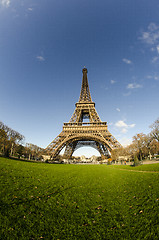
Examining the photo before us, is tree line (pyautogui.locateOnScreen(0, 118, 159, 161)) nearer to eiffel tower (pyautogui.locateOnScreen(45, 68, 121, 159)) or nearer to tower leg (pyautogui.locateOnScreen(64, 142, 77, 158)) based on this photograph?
eiffel tower (pyautogui.locateOnScreen(45, 68, 121, 159))


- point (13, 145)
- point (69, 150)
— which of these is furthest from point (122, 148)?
point (13, 145)

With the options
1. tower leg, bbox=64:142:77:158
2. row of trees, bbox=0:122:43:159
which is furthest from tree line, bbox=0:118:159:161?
tower leg, bbox=64:142:77:158

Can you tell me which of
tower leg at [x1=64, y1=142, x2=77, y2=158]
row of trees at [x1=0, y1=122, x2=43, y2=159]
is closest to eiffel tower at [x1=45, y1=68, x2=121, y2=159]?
tower leg at [x1=64, y1=142, x2=77, y2=158]

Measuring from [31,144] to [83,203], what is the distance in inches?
1985

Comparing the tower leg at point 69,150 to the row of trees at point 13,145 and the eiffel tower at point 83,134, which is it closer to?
the eiffel tower at point 83,134

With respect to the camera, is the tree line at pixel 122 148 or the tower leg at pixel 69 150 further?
the tower leg at pixel 69 150

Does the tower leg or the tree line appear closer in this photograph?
the tree line

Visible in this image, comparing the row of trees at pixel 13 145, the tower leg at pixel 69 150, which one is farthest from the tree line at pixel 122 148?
the tower leg at pixel 69 150

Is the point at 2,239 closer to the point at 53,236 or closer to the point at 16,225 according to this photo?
the point at 16,225

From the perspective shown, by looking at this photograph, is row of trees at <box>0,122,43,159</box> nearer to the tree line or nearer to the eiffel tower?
the tree line

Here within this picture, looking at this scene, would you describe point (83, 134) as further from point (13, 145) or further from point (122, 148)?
point (13, 145)

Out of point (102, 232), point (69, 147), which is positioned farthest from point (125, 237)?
point (69, 147)

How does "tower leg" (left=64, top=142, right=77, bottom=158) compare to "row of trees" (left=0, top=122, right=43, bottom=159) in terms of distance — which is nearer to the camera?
"row of trees" (left=0, top=122, right=43, bottom=159)

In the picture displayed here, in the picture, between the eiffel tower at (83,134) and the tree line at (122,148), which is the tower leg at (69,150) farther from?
the tree line at (122,148)
